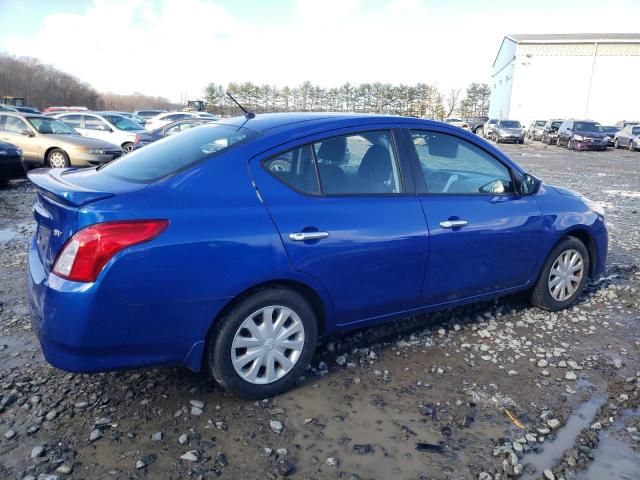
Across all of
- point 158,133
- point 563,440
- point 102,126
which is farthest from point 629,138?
point 563,440

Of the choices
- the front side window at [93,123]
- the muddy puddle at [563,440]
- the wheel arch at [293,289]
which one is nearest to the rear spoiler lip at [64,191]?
the wheel arch at [293,289]

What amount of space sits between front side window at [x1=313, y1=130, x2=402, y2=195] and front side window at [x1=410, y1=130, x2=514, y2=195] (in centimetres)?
26

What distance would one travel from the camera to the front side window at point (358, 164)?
3.19 metres

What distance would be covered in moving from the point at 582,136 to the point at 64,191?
29.4 m

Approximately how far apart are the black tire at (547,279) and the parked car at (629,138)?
2738cm

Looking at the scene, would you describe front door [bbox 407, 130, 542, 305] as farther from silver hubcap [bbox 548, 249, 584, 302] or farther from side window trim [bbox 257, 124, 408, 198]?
silver hubcap [bbox 548, 249, 584, 302]

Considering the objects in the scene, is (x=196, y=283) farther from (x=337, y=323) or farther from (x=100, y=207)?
(x=337, y=323)

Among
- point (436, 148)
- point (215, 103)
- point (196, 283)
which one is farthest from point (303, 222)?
point (215, 103)

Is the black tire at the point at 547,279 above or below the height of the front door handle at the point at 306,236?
below

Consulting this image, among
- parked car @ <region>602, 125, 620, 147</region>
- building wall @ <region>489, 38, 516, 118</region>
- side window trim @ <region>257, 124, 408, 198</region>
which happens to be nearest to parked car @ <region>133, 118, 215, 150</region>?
side window trim @ <region>257, 124, 408, 198</region>

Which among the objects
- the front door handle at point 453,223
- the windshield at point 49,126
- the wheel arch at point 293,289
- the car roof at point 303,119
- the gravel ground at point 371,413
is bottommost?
the gravel ground at point 371,413

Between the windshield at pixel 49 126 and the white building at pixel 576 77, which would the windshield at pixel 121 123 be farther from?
the white building at pixel 576 77

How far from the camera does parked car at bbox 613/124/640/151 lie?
2736 centimetres

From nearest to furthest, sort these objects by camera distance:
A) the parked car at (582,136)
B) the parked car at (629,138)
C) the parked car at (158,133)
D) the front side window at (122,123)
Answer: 1. the parked car at (158,133)
2. the front side window at (122,123)
3. the parked car at (582,136)
4. the parked car at (629,138)
